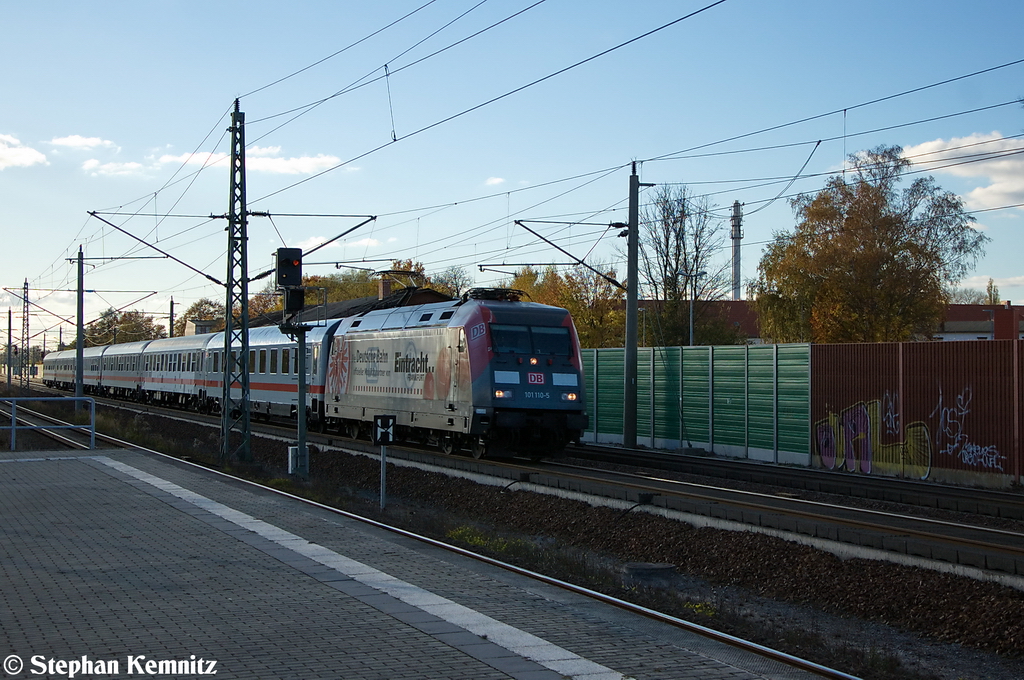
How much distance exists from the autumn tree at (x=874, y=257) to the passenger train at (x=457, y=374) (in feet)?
Result: 91.1

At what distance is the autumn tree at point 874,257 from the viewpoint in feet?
161

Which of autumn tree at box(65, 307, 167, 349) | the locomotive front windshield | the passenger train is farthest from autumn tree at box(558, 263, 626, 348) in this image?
autumn tree at box(65, 307, 167, 349)

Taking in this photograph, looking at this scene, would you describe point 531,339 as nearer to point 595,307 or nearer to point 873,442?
point 873,442

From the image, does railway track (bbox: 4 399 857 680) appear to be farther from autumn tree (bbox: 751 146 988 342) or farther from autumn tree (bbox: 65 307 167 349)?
autumn tree (bbox: 65 307 167 349)

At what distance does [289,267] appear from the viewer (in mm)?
20500

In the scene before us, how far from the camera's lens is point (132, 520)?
13.5 meters

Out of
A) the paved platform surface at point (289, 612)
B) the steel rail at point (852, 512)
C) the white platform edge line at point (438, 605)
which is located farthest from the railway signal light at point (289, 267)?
the steel rail at point (852, 512)

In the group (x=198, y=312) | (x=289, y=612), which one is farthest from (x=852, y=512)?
(x=198, y=312)

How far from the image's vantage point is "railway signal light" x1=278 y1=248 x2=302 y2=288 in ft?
66.7

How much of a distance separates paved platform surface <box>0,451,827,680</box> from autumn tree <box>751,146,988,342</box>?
134 ft

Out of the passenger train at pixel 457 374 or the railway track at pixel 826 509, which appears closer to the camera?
the railway track at pixel 826 509

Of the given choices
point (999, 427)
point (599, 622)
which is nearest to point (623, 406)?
point (999, 427)

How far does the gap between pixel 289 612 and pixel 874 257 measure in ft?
150

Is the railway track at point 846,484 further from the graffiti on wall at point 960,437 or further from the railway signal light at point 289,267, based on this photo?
the railway signal light at point 289,267
